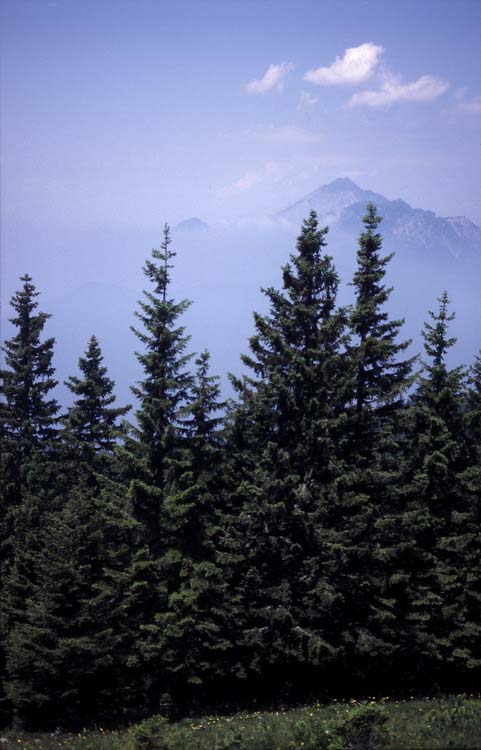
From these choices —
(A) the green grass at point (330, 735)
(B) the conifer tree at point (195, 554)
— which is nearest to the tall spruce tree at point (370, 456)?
(A) the green grass at point (330, 735)

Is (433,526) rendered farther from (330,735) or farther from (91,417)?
(91,417)

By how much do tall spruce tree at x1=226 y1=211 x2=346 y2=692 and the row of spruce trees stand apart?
72 mm

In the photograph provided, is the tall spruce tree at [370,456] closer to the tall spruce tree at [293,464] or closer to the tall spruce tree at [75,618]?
the tall spruce tree at [293,464]

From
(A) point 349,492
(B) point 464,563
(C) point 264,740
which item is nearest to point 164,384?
(A) point 349,492

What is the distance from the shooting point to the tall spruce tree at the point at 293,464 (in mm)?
20828

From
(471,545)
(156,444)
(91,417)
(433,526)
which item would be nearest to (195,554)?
(156,444)

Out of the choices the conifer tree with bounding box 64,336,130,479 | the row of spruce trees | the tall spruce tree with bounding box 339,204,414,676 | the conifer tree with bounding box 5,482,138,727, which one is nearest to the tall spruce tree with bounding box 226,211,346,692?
the row of spruce trees

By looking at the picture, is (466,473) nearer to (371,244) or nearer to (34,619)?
(371,244)

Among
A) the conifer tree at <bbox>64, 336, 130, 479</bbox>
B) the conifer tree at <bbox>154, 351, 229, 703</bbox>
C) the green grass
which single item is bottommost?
the green grass

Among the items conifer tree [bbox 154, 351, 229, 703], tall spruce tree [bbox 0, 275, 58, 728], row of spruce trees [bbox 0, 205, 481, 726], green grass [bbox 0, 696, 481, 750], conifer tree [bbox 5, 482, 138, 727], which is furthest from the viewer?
tall spruce tree [bbox 0, 275, 58, 728]

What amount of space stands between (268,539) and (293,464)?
109 inches

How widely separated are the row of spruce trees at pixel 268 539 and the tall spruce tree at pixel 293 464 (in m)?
0.07

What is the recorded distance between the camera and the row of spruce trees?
20594 mm

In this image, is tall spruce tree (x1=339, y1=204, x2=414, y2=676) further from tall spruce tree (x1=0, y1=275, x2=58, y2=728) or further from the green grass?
tall spruce tree (x1=0, y1=275, x2=58, y2=728)
